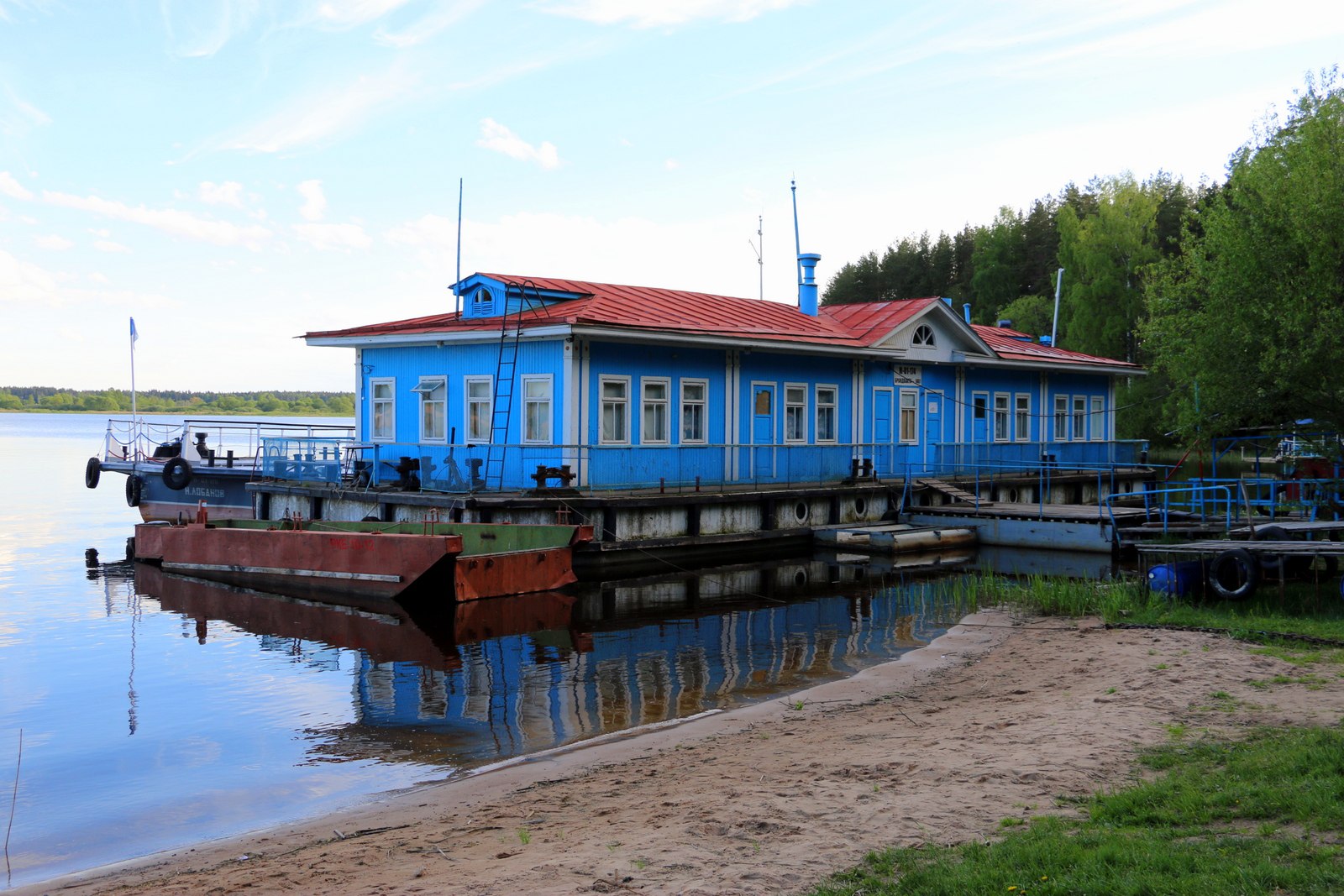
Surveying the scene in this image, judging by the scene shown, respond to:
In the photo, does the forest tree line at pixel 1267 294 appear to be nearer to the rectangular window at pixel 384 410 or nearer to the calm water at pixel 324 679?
the calm water at pixel 324 679

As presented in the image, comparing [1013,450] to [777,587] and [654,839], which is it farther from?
[654,839]

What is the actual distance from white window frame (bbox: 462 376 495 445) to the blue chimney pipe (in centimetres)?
1111

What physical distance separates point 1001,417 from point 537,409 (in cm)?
1637

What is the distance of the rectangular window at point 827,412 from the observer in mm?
27391

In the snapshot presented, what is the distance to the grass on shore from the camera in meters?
5.07

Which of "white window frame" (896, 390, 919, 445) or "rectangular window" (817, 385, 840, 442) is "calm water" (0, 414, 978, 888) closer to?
"rectangular window" (817, 385, 840, 442)

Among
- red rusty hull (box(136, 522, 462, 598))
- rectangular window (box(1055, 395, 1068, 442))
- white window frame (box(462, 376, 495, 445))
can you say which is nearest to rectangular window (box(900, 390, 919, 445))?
rectangular window (box(1055, 395, 1068, 442))

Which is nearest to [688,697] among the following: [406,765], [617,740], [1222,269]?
[617,740]

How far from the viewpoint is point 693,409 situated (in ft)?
79.9

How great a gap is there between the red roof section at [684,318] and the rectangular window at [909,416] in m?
2.13

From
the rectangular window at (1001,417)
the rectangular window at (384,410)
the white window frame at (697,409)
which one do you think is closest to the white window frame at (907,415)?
the rectangular window at (1001,417)

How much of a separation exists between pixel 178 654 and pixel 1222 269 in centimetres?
1702

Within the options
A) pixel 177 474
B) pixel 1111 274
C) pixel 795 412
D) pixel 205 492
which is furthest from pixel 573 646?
pixel 1111 274

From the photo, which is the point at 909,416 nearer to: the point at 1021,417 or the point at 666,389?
the point at 1021,417
